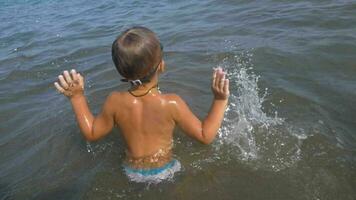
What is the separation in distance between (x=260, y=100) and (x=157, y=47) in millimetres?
2568

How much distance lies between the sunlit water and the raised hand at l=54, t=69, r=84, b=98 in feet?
3.26

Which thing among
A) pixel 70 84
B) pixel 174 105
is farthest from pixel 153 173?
pixel 70 84

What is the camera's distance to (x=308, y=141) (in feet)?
14.9

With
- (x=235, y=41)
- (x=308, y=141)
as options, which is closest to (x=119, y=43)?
(x=308, y=141)

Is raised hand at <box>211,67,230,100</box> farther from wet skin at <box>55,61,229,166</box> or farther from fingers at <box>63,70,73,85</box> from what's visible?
fingers at <box>63,70,73,85</box>

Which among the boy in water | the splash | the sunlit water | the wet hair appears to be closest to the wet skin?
the boy in water

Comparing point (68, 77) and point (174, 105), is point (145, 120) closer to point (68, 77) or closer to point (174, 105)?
point (174, 105)

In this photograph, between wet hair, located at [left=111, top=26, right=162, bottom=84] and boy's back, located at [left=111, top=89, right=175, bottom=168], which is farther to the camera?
boy's back, located at [left=111, top=89, right=175, bottom=168]

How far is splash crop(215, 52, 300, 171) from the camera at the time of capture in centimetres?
438

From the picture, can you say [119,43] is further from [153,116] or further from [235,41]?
[235,41]

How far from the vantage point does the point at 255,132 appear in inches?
191

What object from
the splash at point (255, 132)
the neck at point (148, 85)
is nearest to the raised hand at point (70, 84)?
the neck at point (148, 85)

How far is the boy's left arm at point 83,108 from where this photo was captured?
3654 millimetres

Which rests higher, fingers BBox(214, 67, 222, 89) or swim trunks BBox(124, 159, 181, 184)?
fingers BBox(214, 67, 222, 89)
